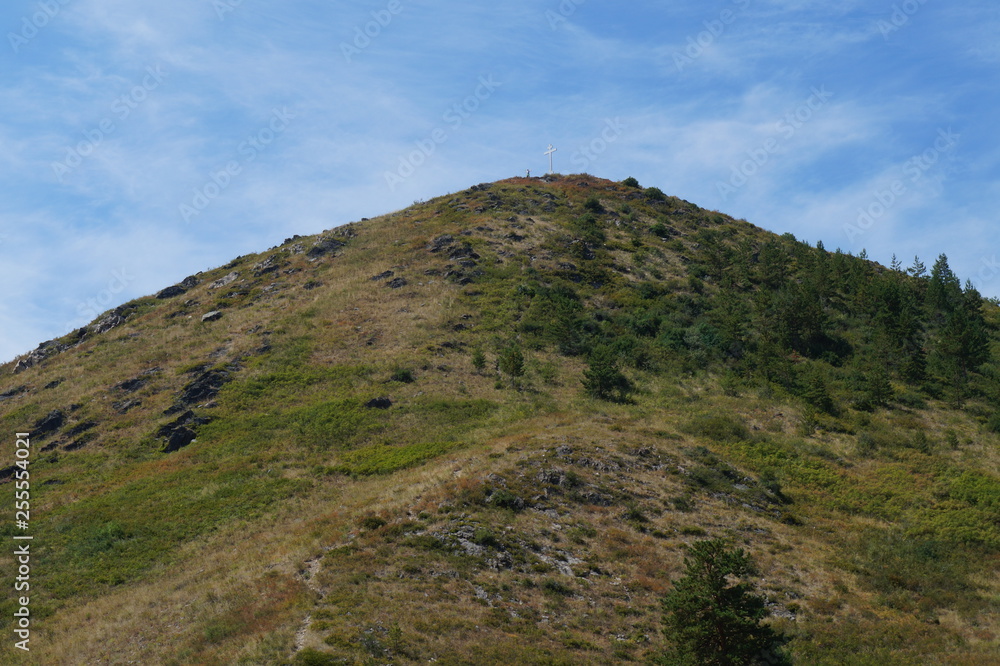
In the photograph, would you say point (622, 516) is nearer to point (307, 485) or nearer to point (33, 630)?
point (307, 485)

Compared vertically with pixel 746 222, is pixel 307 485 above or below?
below

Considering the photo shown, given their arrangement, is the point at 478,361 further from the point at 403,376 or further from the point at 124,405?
the point at 124,405

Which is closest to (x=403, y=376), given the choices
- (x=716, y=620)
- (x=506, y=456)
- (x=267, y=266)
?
(x=506, y=456)

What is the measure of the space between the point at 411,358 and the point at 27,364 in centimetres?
4561

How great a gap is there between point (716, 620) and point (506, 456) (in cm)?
1792

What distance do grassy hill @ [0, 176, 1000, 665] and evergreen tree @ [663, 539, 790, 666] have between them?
11.2 ft

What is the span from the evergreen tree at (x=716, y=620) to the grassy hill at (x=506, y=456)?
341cm

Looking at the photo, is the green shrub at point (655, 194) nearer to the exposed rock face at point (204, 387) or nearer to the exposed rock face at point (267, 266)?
the exposed rock face at point (267, 266)

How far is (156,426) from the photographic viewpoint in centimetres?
4794

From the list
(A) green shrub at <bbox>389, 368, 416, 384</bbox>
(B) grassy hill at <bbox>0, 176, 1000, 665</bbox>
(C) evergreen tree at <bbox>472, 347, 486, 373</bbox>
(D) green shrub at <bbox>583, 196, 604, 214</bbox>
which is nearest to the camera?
(B) grassy hill at <bbox>0, 176, 1000, 665</bbox>

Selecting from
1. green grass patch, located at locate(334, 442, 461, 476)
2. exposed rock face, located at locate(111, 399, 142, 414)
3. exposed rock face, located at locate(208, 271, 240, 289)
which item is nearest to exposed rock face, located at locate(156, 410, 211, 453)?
exposed rock face, located at locate(111, 399, 142, 414)

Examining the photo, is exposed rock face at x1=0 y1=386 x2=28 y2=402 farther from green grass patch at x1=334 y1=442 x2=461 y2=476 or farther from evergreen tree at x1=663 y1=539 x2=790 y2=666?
evergreen tree at x1=663 y1=539 x2=790 y2=666

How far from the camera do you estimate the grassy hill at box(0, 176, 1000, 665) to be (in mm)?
23000

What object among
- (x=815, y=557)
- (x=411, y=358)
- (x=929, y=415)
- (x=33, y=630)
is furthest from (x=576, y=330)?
(x=33, y=630)
